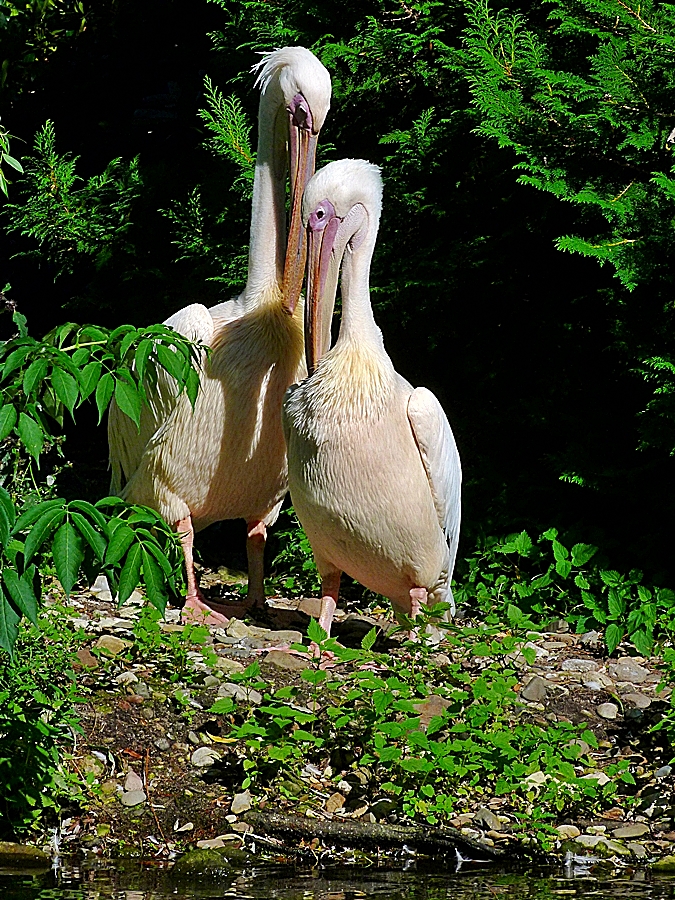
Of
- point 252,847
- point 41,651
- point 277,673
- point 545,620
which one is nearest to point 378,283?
point 545,620

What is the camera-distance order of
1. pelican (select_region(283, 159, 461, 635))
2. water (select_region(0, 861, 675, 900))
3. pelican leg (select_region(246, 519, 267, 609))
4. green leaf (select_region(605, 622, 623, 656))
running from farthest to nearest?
pelican leg (select_region(246, 519, 267, 609)), green leaf (select_region(605, 622, 623, 656)), pelican (select_region(283, 159, 461, 635)), water (select_region(0, 861, 675, 900))

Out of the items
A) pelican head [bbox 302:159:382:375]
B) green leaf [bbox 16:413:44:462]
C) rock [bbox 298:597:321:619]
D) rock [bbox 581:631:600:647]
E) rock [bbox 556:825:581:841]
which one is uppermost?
pelican head [bbox 302:159:382:375]

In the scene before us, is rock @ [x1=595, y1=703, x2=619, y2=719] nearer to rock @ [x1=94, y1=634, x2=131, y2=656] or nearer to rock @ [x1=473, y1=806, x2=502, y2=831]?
rock @ [x1=473, y1=806, x2=502, y2=831]

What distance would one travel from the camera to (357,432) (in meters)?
4.56

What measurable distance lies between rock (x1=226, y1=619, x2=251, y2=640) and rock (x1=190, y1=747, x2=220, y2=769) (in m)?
1.25

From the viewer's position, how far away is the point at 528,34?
5.54m

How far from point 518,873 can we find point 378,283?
359 cm

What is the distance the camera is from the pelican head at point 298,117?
16.9 ft

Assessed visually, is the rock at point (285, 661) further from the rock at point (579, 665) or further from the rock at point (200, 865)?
the rock at point (200, 865)

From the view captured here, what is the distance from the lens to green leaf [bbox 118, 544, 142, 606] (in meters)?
2.57

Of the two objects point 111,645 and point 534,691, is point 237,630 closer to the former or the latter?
point 111,645

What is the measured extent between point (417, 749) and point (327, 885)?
0.58 m

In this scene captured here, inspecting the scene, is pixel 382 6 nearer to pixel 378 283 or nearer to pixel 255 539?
pixel 378 283

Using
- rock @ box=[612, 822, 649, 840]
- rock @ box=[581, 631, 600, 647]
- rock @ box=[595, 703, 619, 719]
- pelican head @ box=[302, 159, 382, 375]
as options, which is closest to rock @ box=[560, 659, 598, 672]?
rock @ box=[581, 631, 600, 647]
